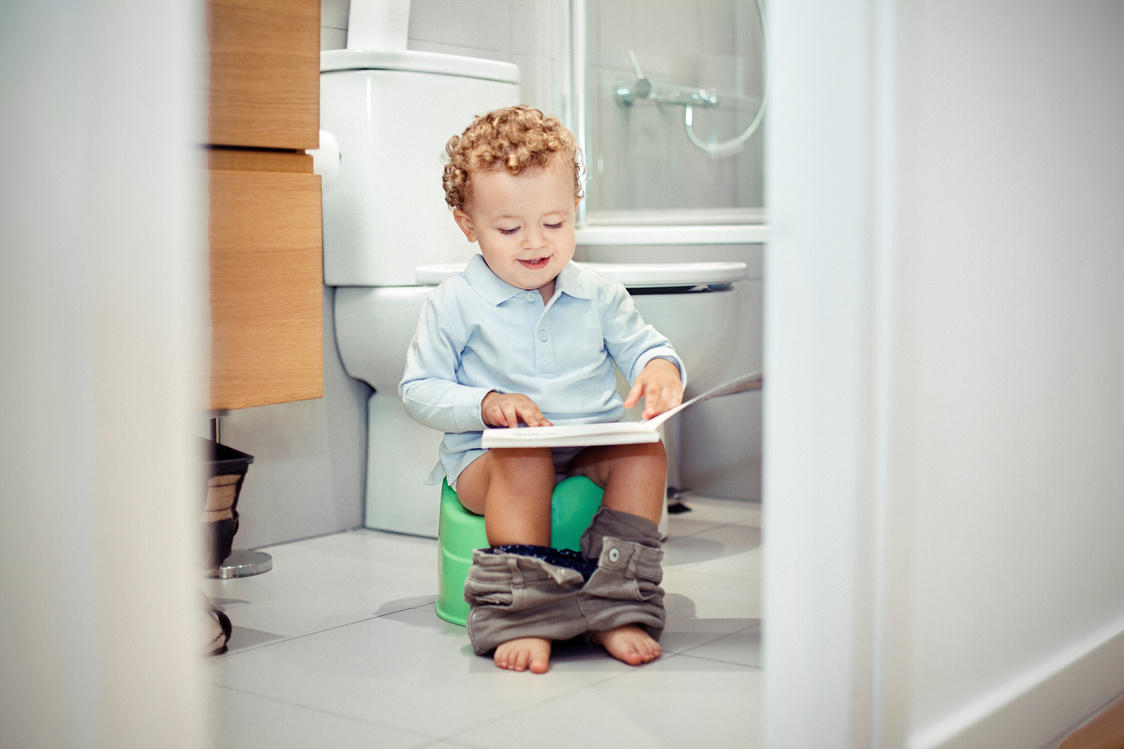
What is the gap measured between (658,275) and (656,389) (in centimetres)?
30

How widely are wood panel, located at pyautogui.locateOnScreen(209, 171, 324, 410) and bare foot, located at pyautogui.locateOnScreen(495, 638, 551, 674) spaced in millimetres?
319

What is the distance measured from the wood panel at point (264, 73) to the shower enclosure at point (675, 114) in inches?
41.2

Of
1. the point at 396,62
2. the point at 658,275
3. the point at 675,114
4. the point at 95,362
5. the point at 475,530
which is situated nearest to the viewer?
the point at 95,362

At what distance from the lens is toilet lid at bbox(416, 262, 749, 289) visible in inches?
57.4

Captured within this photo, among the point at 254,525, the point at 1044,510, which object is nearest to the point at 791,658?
the point at 1044,510

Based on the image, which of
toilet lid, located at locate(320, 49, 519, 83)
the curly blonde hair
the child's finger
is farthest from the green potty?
toilet lid, located at locate(320, 49, 519, 83)

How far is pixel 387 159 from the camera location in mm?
1639

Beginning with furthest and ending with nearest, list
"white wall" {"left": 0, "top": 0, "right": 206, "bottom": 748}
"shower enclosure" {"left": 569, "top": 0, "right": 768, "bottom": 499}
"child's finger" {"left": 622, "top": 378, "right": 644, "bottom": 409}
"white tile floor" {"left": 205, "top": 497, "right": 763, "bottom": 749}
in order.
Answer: "shower enclosure" {"left": 569, "top": 0, "right": 768, "bottom": 499} < "child's finger" {"left": 622, "top": 378, "right": 644, "bottom": 409} < "white tile floor" {"left": 205, "top": 497, "right": 763, "bottom": 749} < "white wall" {"left": 0, "top": 0, "right": 206, "bottom": 748}

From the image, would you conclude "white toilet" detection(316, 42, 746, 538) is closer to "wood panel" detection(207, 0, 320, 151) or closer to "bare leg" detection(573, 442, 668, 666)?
"bare leg" detection(573, 442, 668, 666)

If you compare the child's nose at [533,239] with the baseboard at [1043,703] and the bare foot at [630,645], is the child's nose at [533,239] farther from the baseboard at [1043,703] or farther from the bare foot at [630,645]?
the baseboard at [1043,703]

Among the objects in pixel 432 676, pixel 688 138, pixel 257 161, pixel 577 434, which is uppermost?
pixel 688 138

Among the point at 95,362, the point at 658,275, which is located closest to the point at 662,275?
the point at 658,275

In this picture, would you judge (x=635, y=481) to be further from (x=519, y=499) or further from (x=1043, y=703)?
(x=1043, y=703)

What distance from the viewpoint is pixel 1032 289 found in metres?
0.86
